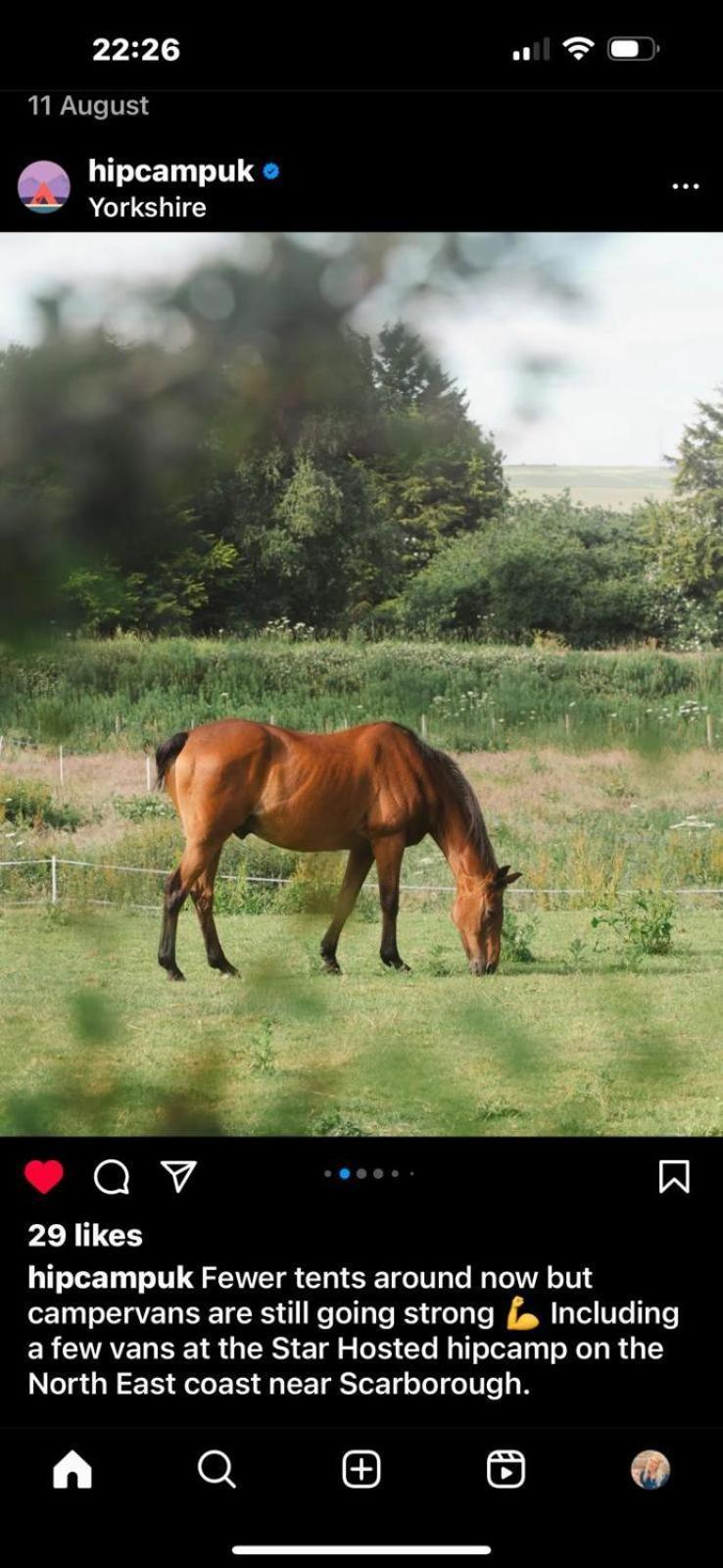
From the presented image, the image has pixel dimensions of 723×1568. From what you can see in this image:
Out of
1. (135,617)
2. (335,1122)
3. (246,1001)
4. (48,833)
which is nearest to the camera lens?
(135,617)

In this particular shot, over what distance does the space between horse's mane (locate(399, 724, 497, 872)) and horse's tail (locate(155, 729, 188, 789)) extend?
1.67 ft

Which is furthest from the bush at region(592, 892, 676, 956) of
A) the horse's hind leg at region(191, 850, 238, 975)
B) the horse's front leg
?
the horse's hind leg at region(191, 850, 238, 975)

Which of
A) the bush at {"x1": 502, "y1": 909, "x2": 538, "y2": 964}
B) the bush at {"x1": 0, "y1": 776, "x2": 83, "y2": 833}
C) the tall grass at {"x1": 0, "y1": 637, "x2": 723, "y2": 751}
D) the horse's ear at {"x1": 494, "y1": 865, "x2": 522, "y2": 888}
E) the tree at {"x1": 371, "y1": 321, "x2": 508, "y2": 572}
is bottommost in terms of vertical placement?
the bush at {"x1": 502, "y1": 909, "x2": 538, "y2": 964}

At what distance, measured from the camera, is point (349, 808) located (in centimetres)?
417

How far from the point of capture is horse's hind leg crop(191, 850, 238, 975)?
2.31 m

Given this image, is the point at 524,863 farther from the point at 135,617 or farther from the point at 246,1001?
the point at 135,617
